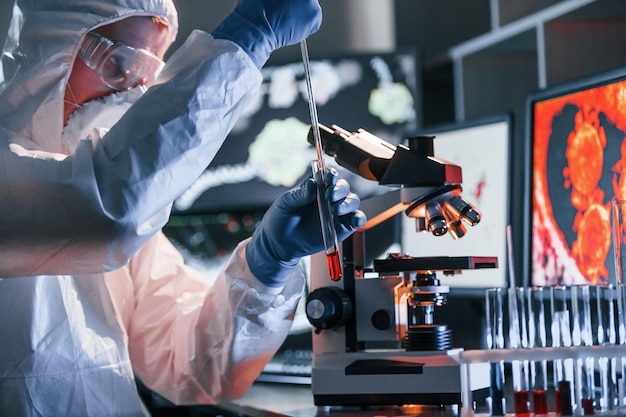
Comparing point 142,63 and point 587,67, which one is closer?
point 142,63

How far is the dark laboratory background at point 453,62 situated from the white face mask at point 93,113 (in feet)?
1.21

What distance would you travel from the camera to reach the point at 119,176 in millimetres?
1297

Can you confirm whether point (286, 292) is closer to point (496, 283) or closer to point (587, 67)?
point (496, 283)

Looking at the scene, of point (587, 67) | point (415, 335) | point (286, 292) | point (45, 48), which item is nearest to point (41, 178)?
point (45, 48)

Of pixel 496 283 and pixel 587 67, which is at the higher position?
pixel 587 67

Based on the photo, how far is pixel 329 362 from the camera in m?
1.59

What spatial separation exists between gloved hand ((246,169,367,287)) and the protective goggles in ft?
1.24

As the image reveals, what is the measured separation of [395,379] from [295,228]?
1.06ft

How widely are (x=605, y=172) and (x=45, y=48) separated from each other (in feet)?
4.01

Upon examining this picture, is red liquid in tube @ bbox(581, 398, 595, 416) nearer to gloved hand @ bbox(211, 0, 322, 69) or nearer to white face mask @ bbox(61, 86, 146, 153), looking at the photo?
gloved hand @ bbox(211, 0, 322, 69)

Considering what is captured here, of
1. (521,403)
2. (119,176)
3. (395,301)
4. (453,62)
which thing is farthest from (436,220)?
(453,62)

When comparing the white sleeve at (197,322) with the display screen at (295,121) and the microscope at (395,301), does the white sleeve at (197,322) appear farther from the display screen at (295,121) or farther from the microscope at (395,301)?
the display screen at (295,121)

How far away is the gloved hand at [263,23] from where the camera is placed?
1.43 meters

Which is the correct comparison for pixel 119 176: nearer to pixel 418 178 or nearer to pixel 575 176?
pixel 418 178
